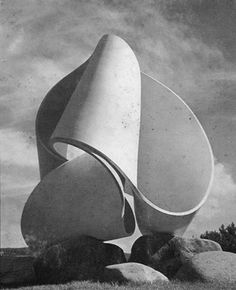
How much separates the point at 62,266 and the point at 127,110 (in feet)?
15.8

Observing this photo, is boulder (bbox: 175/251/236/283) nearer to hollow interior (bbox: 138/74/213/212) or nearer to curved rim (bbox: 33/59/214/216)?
curved rim (bbox: 33/59/214/216)

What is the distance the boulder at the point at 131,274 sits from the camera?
10.7 metres

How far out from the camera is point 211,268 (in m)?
11.1

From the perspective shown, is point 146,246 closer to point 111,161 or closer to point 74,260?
point 74,260

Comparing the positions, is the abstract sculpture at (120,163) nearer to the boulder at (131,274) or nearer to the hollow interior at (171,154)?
the hollow interior at (171,154)

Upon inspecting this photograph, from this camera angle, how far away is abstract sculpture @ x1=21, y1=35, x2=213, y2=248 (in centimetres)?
1380

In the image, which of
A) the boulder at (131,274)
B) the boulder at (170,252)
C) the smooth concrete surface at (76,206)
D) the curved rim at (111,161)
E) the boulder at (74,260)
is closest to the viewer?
the boulder at (131,274)

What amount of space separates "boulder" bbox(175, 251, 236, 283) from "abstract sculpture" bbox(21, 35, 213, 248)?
2.52 m

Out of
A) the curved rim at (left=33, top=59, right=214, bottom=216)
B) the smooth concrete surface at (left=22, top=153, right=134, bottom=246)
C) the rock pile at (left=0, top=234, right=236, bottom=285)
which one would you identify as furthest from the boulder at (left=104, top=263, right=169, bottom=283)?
the smooth concrete surface at (left=22, top=153, right=134, bottom=246)

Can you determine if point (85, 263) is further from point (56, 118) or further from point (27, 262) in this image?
point (56, 118)

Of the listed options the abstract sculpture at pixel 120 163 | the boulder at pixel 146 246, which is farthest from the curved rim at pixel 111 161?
the boulder at pixel 146 246

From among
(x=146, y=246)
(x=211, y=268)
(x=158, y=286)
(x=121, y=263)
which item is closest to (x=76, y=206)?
(x=146, y=246)

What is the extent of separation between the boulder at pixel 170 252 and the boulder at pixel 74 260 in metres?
0.82

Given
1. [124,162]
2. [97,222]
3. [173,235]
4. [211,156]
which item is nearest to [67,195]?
[97,222]
